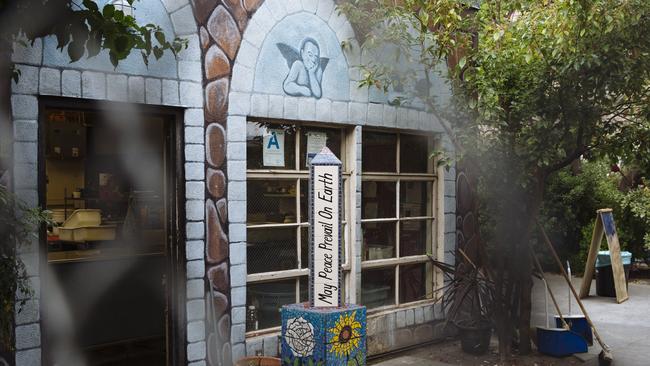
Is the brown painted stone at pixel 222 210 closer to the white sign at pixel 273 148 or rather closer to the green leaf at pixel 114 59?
the white sign at pixel 273 148

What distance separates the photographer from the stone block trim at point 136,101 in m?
5.40

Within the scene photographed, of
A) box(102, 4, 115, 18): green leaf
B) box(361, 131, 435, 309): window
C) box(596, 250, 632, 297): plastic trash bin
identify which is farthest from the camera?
box(596, 250, 632, 297): plastic trash bin

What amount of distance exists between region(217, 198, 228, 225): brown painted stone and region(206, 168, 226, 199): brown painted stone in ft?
0.21

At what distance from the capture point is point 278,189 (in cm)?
753

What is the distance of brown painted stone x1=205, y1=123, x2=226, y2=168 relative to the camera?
668cm

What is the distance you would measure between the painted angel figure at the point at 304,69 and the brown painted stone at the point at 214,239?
161cm

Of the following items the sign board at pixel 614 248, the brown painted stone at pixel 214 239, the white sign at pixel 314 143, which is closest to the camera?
the brown painted stone at pixel 214 239

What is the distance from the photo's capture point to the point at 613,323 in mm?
11078

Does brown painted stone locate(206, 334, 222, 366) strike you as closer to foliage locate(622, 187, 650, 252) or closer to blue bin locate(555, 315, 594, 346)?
blue bin locate(555, 315, 594, 346)

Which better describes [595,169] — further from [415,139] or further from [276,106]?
[276,106]

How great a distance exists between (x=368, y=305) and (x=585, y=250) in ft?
31.9

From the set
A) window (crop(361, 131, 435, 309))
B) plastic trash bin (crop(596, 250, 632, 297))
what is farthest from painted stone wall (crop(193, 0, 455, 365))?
plastic trash bin (crop(596, 250, 632, 297))

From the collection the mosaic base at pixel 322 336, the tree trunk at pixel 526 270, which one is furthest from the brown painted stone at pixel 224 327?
the tree trunk at pixel 526 270

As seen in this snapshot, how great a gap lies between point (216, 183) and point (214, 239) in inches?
21.8
